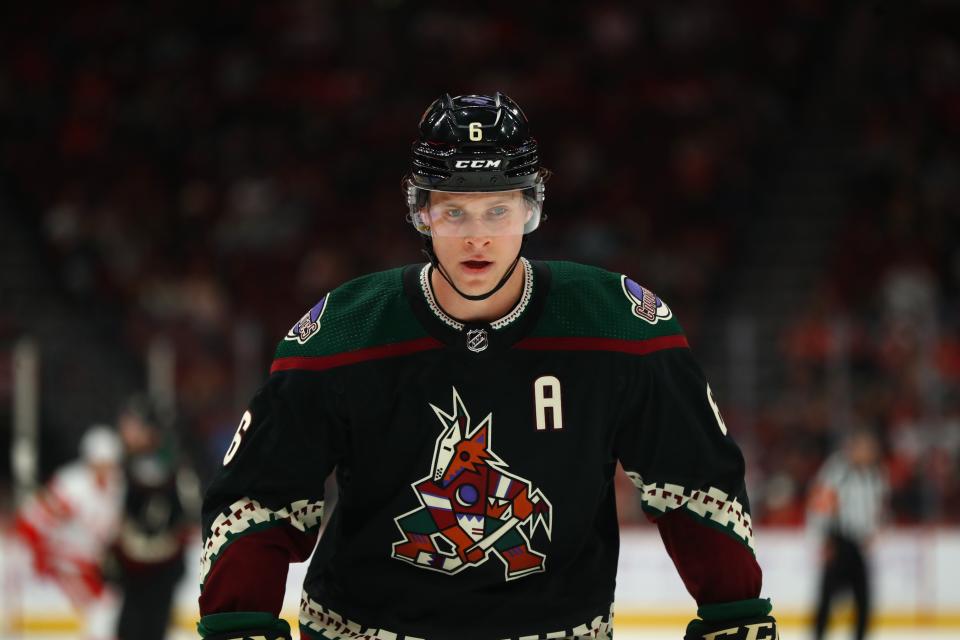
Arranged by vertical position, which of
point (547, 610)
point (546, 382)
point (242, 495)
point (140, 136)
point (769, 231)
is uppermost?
point (140, 136)

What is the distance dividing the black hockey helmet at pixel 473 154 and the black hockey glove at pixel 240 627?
583mm

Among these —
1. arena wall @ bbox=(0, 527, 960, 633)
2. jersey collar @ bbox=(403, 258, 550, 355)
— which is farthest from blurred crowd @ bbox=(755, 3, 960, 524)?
jersey collar @ bbox=(403, 258, 550, 355)

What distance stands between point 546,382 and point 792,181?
961 centimetres

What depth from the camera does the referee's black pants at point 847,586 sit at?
23.2ft

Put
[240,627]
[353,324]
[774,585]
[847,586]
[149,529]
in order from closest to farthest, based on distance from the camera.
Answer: [240,627] → [353,324] → [149,529] → [847,586] → [774,585]

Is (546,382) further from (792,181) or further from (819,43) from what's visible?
(819,43)

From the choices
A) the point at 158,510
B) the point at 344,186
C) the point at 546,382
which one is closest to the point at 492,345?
the point at 546,382

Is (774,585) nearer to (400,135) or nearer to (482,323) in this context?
(400,135)

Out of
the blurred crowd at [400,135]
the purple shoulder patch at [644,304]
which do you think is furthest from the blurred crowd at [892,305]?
the purple shoulder patch at [644,304]

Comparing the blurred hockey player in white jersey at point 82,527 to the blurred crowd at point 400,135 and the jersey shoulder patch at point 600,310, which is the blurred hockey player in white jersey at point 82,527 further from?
the jersey shoulder patch at point 600,310

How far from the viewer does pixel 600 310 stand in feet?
7.06

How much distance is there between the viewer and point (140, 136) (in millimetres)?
11289

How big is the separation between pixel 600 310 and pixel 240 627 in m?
0.66

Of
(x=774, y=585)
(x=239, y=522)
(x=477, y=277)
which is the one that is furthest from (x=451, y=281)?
(x=774, y=585)
